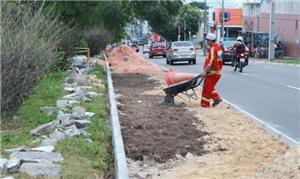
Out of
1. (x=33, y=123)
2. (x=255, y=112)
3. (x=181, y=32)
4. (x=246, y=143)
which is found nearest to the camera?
(x=246, y=143)

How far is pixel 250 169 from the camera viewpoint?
7.73 m

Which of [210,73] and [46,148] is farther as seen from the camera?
[210,73]

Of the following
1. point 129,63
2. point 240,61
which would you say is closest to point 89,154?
point 240,61

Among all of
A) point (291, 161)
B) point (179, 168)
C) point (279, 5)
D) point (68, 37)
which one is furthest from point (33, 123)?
point (279, 5)

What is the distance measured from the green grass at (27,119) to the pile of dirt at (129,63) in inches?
477

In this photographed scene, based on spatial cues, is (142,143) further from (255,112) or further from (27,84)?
(255,112)

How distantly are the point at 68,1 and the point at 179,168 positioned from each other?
16465mm

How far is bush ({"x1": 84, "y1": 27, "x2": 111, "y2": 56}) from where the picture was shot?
1551 inches

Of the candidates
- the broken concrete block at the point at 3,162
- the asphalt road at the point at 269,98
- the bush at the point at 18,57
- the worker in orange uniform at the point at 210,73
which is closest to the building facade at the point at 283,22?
the asphalt road at the point at 269,98

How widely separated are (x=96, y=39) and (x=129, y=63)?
6274 mm

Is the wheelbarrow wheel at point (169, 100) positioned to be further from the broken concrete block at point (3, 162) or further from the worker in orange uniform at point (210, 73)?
the broken concrete block at point (3, 162)

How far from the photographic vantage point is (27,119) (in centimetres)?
1084

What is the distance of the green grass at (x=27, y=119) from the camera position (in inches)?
350

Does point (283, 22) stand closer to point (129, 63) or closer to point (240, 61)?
point (129, 63)
